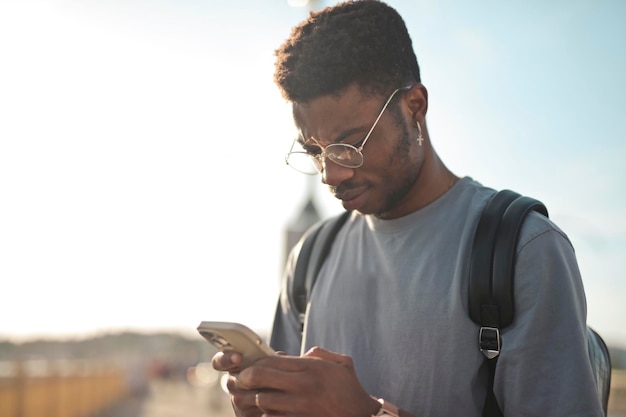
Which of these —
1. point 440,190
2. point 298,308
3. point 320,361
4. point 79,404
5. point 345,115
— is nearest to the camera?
point 320,361

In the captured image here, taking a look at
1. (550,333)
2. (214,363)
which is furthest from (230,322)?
(550,333)

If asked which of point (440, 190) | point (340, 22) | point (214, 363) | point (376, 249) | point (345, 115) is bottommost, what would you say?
point (214, 363)

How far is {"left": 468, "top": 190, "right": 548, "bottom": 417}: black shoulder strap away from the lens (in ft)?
6.88

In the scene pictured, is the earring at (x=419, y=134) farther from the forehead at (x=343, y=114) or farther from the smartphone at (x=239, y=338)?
the smartphone at (x=239, y=338)

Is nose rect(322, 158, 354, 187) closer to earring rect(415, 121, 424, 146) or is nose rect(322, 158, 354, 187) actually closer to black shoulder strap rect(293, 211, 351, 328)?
earring rect(415, 121, 424, 146)

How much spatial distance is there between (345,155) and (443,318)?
2.17 ft

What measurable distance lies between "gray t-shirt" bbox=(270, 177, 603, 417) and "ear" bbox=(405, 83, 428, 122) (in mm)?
304

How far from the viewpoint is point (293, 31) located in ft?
8.98

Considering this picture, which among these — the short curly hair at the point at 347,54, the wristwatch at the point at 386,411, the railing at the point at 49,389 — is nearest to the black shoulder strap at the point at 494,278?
the wristwatch at the point at 386,411

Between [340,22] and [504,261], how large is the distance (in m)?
1.10

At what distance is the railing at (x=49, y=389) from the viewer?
8055 mm

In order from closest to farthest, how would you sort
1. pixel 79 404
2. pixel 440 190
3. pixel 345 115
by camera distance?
pixel 345 115, pixel 440 190, pixel 79 404

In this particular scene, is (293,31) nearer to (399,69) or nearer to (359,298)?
(399,69)

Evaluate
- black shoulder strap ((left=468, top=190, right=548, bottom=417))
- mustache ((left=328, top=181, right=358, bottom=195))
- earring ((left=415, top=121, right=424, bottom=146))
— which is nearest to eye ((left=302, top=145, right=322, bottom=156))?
mustache ((left=328, top=181, right=358, bottom=195))
